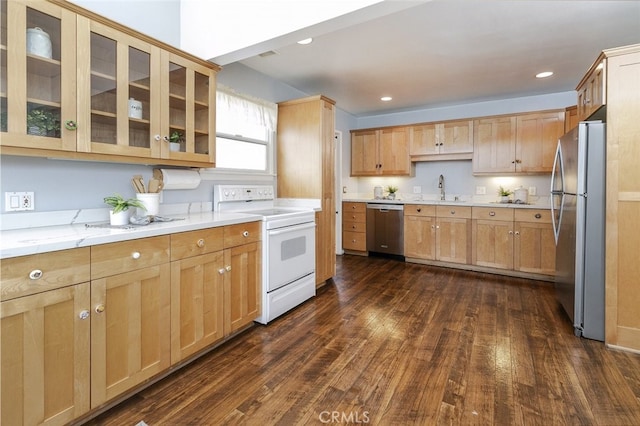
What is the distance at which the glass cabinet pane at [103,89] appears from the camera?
1.70 m

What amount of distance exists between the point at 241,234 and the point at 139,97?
1.10 metres

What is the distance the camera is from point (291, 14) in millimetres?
1978

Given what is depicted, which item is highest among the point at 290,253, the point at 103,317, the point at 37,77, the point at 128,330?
the point at 37,77

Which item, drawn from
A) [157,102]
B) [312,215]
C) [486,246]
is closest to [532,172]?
[486,246]

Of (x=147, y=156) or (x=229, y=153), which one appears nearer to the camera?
(x=147, y=156)

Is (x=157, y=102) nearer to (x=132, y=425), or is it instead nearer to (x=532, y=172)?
(x=132, y=425)

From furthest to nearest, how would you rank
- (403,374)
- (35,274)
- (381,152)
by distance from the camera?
(381,152) → (403,374) → (35,274)

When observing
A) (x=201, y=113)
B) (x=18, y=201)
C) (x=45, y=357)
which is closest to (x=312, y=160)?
(x=201, y=113)

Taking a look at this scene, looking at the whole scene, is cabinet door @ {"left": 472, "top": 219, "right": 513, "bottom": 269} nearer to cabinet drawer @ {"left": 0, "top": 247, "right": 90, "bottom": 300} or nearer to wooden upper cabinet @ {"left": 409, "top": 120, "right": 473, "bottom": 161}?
wooden upper cabinet @ {"left": 409, "top": 120, "right": 473, "bottom": 161}

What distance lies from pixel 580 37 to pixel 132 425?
13.9 ft

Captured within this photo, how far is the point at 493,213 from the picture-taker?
4.05 metres

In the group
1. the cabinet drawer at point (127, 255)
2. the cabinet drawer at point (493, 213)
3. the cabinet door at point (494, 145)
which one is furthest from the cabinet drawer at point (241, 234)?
the cabinet door at point (494, 145)

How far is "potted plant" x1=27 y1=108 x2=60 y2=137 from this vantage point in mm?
1477

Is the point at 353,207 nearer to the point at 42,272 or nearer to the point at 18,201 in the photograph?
the point at 18,201
